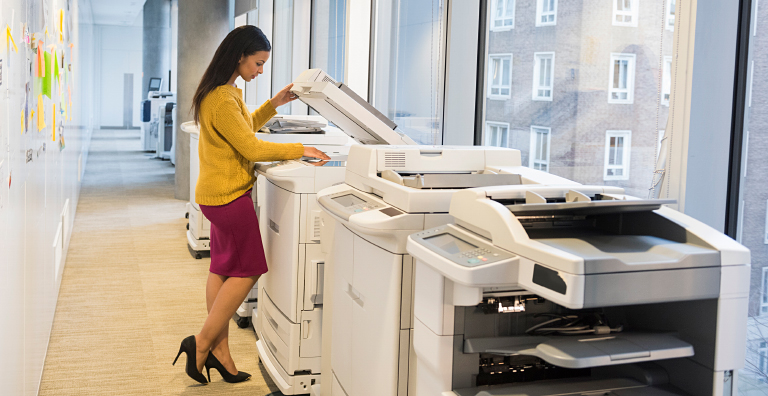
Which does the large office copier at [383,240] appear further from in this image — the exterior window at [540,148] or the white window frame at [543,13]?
the white window frame at [543,13]

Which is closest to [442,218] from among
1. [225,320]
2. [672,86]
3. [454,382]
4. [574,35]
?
[454,382]

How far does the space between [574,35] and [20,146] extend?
2101 millimetres

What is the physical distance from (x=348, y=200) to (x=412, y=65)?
2.04 metres

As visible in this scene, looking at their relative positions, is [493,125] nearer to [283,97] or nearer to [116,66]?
[283,97]

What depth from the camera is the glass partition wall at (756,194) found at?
1871mm

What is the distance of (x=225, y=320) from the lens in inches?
111

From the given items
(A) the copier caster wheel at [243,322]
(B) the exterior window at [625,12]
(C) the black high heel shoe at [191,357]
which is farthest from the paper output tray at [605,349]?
(A) the copier caster wheel at [243,322]

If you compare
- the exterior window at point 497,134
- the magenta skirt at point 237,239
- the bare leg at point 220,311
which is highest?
the exterior window at point 497,134

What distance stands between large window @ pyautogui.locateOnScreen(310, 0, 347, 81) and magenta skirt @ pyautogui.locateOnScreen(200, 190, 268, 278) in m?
2.64

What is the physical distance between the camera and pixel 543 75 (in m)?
2.83

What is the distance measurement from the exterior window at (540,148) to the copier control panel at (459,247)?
4.31 ft

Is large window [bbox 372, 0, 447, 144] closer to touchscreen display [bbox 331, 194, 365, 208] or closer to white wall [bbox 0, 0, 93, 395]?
touchscreen display [bbox 331, 194, 365, 208]

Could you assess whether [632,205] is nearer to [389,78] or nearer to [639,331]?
[639,331]

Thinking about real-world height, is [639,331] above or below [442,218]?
below
